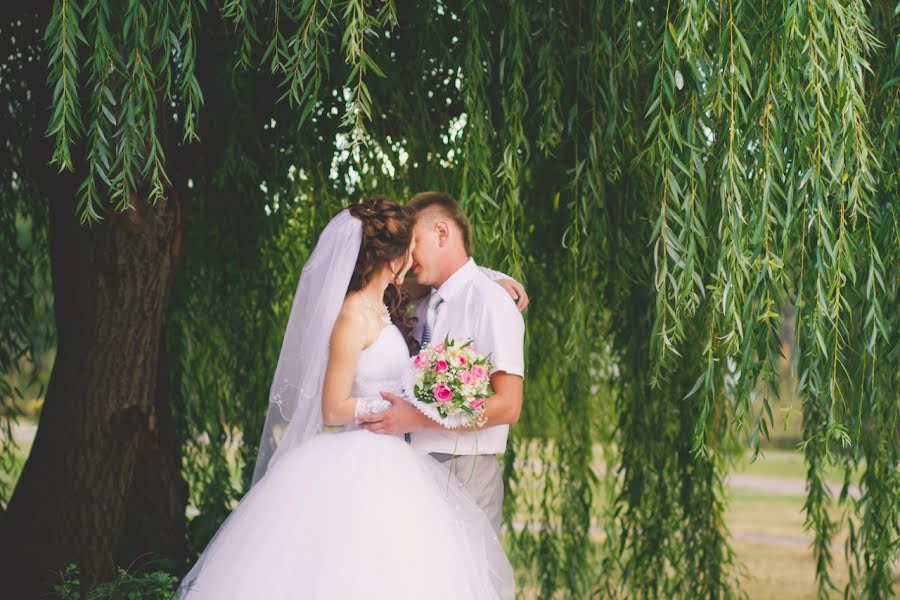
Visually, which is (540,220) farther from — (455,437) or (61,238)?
(61,238)

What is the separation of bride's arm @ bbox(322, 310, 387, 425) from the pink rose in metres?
0.30

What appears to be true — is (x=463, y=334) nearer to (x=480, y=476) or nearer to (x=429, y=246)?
(x=429, y=246)

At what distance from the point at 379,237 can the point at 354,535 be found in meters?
0.87

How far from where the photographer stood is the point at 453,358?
8.86 ft

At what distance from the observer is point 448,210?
10.2 ft

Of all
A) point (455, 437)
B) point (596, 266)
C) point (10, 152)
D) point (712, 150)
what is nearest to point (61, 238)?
point (10, 152)

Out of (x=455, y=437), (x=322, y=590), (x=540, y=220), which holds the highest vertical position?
(x=540, y=220)

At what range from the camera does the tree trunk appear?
11.5ft

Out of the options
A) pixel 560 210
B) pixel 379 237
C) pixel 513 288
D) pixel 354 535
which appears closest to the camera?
pixel 354 535

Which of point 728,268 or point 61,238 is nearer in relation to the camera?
point 728,268

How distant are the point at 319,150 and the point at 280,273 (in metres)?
0.58

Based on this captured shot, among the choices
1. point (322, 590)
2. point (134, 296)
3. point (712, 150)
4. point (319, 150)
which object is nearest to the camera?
point (322, 590)

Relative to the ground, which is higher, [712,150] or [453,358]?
[712,150]

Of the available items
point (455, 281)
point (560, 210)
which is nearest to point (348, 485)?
point (455, 281)
